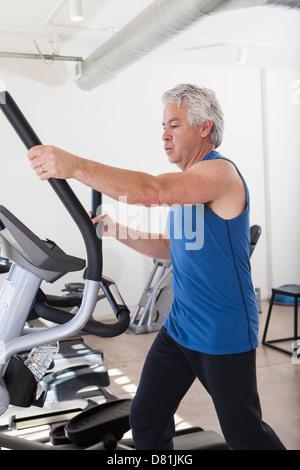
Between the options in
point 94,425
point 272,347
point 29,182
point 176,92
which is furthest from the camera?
point 29,182

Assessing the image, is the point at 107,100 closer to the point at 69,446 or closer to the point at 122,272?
the point at 122,272

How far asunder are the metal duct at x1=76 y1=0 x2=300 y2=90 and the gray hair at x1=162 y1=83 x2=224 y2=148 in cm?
163

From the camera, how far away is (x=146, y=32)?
4.00 meters

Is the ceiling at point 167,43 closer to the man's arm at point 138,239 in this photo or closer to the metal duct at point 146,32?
the metal duct at point 146,32

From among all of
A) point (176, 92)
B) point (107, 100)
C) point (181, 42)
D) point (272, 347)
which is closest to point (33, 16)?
point (107, 100)

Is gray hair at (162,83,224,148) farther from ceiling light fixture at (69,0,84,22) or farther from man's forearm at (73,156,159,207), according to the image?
ceiling light fixture at (69,0,84,22)

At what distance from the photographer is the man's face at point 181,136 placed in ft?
5.86

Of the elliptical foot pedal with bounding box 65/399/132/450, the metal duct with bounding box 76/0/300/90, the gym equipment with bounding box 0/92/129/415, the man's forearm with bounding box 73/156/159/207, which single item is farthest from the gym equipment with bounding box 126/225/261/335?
the gym equipment with bounding box 0/92/129/415

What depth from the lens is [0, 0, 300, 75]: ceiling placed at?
451cm

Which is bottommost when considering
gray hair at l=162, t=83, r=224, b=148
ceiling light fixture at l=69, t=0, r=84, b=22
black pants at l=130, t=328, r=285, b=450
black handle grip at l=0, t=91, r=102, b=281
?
black pants at l=130, t=328, r=285, b=450

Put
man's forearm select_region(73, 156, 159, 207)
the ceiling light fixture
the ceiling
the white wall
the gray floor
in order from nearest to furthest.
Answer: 1. man's forearm select_region(73, 156, 159, 207)
2. the gray floor
3. the ceiling light fixture
4. the ceiling
5. the white wall

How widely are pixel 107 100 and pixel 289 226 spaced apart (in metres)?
2.94

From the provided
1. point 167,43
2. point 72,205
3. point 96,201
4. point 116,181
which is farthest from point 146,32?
point 72,205

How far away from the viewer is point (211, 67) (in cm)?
619
